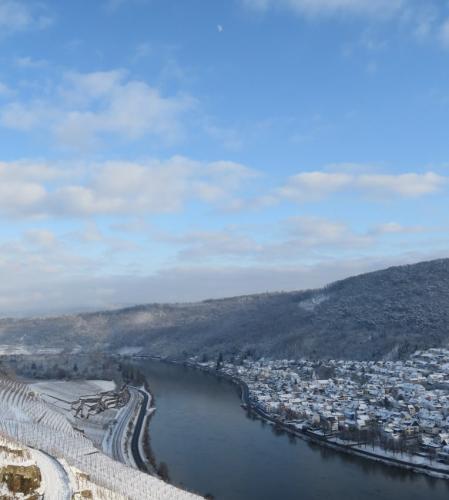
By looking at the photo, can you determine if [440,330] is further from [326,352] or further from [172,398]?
[172,398]

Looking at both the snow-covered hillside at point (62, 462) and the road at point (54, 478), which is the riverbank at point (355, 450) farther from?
the road at point (54, 478)

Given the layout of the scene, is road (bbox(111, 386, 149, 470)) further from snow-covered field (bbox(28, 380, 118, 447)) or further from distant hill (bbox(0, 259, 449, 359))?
distant hill (bbox(0, 259, 449, 359))

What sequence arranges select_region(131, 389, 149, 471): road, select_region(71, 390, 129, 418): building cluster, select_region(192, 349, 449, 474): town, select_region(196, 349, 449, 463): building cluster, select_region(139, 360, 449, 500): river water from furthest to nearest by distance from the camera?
1. select_region(71, 390, 129, 418): building cluster
2. select_region(196, 349, 449, 463): building cluster
3. select_region(192, 349, 449, 474): town
4. select_region(131, 389, 149, 471): road
5. select_region(139, 360, 449, 500): river water

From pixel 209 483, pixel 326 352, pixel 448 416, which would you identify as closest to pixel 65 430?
pixel 209 483

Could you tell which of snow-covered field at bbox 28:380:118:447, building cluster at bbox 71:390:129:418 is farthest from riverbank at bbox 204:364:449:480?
snow-covered field at bbox 28:380:118:447

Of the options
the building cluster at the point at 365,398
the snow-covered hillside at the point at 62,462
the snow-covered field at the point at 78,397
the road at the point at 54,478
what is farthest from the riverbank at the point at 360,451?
the road at the point at 54,478
